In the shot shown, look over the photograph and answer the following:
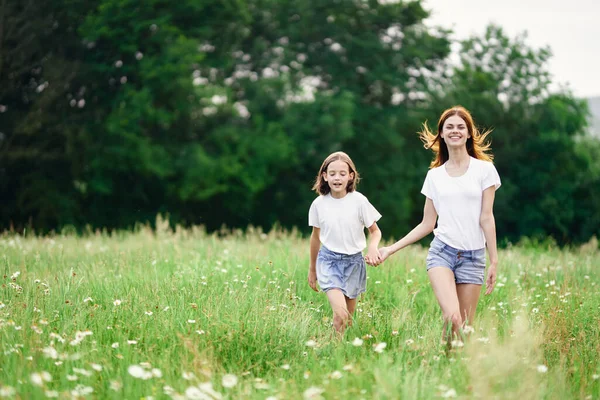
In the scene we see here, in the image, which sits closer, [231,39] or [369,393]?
[369,393]

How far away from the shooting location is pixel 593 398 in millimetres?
3822

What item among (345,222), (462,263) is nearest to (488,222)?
(462,263)

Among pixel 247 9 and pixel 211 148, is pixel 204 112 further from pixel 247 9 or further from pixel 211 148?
pixel 247 9

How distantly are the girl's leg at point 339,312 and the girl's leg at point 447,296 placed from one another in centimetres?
74

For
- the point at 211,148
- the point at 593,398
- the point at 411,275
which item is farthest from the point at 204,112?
the point at 593,398

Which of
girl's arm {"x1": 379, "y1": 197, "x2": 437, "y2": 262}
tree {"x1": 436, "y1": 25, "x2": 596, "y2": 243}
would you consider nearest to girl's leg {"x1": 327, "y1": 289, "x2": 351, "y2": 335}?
girl's arm {"x1": 379, "y1": 197, "x2": 437, "y2": 262}

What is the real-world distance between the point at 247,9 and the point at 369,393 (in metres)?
22.6

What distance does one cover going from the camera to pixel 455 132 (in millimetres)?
4723

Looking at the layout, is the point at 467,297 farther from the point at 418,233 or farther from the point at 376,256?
the point at 376,256

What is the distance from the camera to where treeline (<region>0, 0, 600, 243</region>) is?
21422 mm

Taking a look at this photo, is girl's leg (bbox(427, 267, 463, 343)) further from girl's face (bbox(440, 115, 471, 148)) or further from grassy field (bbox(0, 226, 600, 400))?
girl's face (bbox(440, 115, 471, 148))

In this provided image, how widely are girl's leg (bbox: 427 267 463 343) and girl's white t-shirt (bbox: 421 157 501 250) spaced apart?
22cm

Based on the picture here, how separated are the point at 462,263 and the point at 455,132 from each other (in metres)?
0.96

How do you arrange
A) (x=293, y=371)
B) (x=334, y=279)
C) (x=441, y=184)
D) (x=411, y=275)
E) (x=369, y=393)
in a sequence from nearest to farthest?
(x=369, y=393) → (x=293, y=371) → (x=441, y=184) → (x=334, y=279) → (x=411, y=275)
